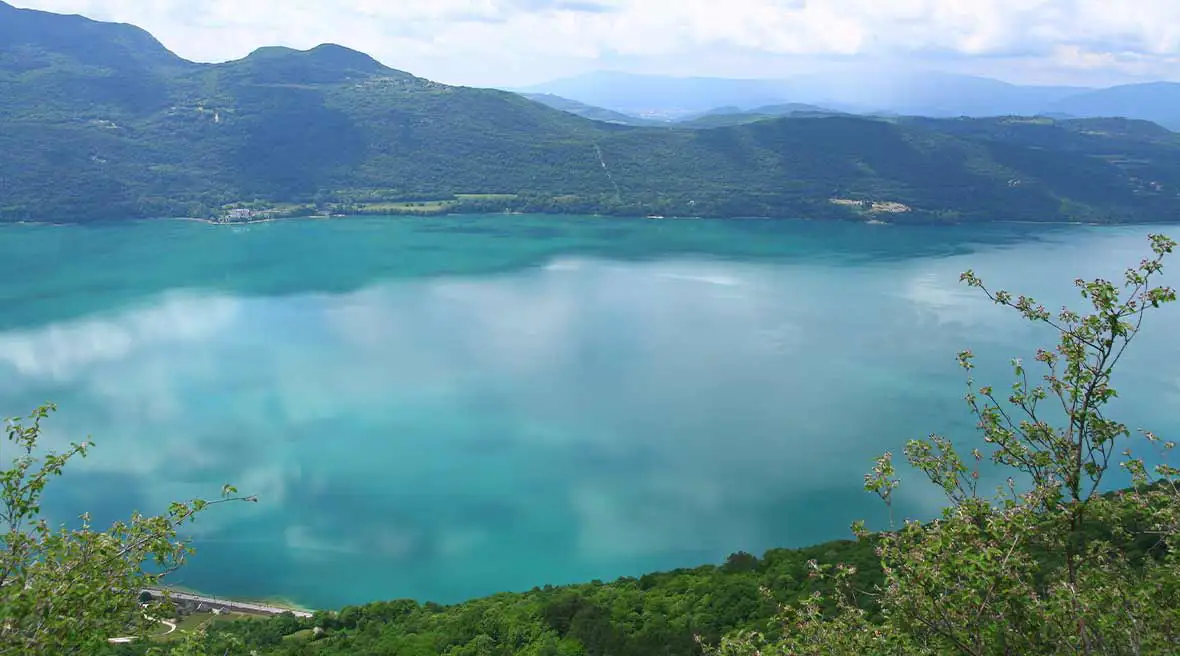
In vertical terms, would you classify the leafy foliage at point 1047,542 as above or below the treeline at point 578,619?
above

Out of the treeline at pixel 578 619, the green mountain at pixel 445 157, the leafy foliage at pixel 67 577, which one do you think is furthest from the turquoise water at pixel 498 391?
the green mountain at pixel 445 157

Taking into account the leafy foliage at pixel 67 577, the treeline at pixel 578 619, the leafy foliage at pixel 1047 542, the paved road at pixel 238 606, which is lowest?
the paved road at pixel 238 606

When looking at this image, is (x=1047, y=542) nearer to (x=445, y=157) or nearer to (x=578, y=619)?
(x=578, y=619)

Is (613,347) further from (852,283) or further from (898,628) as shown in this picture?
(898,628)

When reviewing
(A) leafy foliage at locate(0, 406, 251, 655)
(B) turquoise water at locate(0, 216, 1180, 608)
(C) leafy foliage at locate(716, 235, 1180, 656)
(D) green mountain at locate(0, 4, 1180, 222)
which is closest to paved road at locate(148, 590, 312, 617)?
(B) turquoise water at locate(0, 216, 1180, 608)

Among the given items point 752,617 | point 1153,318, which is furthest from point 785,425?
point 1153,318

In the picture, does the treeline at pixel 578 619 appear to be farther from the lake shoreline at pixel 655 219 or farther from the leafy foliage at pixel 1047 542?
the lake shoreline at pixel 655 219

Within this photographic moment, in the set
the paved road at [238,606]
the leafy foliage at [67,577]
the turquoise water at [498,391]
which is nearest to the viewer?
the leafy foliage at [67,577]
